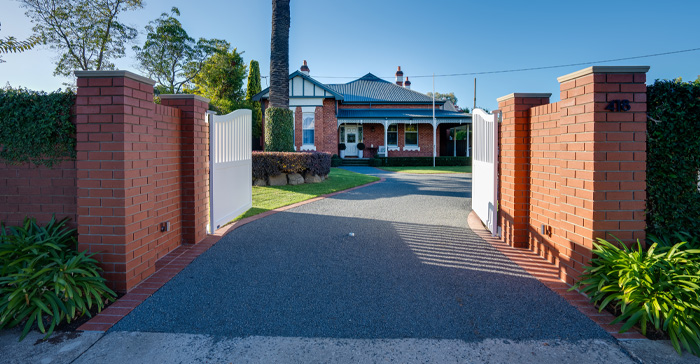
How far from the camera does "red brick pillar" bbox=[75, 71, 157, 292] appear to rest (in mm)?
3320

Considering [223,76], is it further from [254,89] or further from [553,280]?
[553,280]

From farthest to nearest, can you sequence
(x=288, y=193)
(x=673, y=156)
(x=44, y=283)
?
1. (x=288, y=193)
2. (x=673, y=156)
3. (x=44, y=283)

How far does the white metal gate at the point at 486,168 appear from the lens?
5.50 meters

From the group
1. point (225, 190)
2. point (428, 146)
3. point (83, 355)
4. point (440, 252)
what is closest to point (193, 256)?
point (225, 190)

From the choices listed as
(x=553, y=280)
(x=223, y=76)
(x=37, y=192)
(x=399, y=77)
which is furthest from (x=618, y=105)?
(x=399, y=77)

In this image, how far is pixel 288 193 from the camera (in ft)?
33.4

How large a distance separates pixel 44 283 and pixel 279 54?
10.8 meters

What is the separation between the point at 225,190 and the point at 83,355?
12.4 ft

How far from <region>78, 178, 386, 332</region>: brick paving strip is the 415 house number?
431 centimetres

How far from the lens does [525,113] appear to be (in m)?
4.93

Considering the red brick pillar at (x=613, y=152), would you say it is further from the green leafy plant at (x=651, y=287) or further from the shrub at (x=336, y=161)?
the shrub at (x=336, y=161)

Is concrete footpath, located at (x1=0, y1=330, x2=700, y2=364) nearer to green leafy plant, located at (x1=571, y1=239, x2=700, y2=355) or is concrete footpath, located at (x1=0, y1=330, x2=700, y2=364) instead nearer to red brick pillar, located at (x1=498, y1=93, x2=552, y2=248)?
green leafy plant, located at (x1=571, y1=239, x2=700, y2=355)

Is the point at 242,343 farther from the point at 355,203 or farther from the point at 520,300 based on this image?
the point at 355,203

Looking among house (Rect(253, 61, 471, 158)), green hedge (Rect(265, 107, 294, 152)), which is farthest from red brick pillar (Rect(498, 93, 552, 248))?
house (Rect(253, 61, 471, 158))
